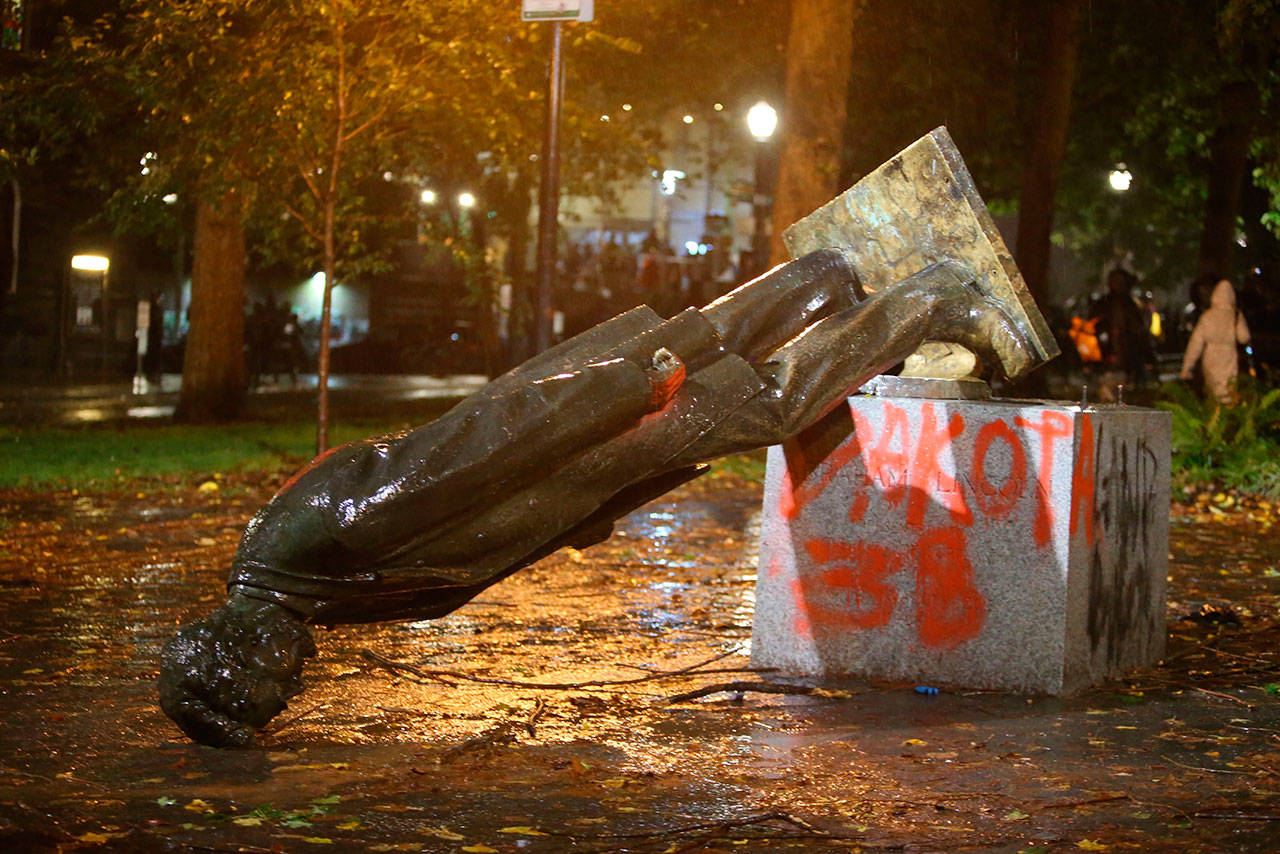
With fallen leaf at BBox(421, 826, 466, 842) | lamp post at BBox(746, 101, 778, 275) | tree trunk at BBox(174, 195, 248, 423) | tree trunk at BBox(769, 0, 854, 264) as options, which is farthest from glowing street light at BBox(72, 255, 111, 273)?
fallen leaf at BBox(421, 826, 466, 842)

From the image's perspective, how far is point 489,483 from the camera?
203 inches

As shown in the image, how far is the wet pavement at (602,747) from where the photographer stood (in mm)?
4383

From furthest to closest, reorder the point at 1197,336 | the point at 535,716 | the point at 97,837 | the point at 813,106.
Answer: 1. the point at 1197,336
2. the point at 813,106
3. the point at 535,716
4. the point at 97,837

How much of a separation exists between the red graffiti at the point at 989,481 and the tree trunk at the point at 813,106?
10.9 m

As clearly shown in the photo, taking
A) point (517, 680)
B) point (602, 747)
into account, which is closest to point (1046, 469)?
point (602, 747)

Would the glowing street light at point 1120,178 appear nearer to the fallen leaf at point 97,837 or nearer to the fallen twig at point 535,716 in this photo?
the fallen twig at point 535,716

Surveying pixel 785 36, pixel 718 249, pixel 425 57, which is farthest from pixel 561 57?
pixel 718 249

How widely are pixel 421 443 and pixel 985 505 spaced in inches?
99.6

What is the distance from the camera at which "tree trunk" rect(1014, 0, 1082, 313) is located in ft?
75.7

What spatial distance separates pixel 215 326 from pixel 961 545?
51.7ft

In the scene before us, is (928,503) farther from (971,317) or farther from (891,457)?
(971,317)

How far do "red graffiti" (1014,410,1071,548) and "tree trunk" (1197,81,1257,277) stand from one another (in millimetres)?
22096

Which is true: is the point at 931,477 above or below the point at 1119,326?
below

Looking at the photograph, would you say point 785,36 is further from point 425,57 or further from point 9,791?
point 9,791
